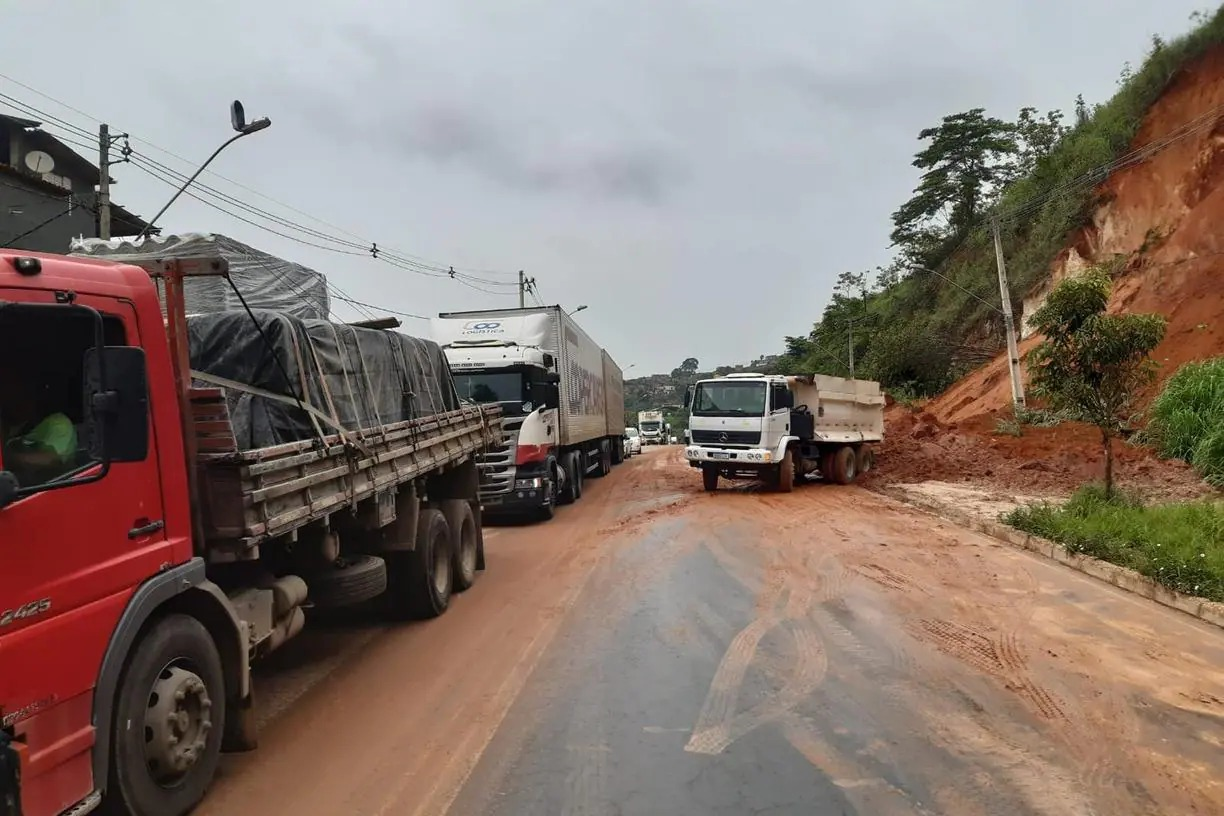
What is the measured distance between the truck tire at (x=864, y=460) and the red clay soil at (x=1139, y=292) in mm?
440

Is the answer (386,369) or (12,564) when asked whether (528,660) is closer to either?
(386,369)

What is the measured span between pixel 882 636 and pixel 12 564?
5810 millimetres

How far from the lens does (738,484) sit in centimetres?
1955

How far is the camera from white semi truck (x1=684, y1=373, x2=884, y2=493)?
660 inches

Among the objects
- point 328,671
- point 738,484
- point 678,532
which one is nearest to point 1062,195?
point 738,484

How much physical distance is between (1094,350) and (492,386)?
8.71m

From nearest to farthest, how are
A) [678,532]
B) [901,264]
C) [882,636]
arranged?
1. [882,636]
2. [678,532]
3. [901,264]

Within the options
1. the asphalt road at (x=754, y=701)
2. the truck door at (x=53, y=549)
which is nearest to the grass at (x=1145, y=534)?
the asphalt road at (x=754, y=701)

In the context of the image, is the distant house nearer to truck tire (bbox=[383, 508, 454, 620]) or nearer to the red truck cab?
truck tire (bbox=[383, 508, 454, 620])

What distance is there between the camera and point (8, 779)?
9.36 feet

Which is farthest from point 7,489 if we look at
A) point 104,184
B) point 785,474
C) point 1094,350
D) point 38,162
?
A: point 38,162

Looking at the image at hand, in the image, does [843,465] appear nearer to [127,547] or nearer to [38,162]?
[127,547]

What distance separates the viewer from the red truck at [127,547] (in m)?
3.02

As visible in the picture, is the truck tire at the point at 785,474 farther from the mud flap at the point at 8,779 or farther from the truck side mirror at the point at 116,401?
the mud flap at the point at 8,779
